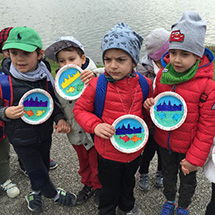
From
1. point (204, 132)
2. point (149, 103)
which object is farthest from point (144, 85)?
point (204, 132)

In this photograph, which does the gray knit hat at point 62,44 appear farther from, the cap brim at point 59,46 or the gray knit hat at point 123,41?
the gray knit hat at point 123,41

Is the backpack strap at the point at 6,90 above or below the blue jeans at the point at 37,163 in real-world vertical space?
above

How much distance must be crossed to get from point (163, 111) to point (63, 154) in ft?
6.44

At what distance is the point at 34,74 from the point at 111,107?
79 centimetres

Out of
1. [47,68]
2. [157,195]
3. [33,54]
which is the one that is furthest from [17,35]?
[157,195]

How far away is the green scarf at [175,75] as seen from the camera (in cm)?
177

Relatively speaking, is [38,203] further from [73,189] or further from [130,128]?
[130,128]

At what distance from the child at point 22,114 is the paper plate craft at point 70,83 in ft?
0.40

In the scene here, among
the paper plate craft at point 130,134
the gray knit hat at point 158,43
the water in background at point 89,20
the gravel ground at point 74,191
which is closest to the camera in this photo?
the paper plate craft at point 130,134

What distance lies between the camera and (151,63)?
2.39 m

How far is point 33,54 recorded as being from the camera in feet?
6.64

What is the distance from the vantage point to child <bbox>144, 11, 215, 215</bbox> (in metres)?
1.74

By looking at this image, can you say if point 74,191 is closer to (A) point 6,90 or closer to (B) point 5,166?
(B) point 5,166

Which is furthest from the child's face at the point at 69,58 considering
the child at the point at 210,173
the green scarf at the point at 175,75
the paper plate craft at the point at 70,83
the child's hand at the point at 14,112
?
the child at the point at 210,173
